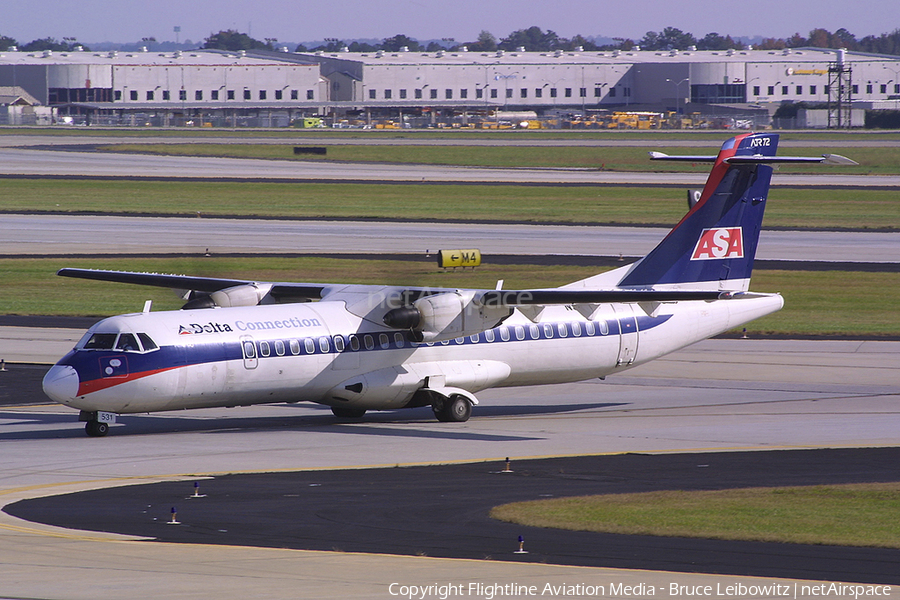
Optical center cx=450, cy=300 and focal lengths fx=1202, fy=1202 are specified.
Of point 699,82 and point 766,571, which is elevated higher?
point 699,82

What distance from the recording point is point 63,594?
1208 cm

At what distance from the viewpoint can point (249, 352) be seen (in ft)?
78.4

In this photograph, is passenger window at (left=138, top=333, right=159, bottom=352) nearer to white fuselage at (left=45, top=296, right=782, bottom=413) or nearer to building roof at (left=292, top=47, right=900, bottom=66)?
white fuselage at (left=45, top=296, right=782, bottom=413)

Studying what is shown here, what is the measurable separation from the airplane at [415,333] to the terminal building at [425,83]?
476 ft

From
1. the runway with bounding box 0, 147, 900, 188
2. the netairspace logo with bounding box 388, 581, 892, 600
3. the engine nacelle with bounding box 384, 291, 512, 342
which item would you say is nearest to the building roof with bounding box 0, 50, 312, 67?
the runway with bounding box 0, 147, 900, 188

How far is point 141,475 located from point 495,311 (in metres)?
8.99

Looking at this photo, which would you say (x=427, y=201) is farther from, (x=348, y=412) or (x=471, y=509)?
(x=471, y=509)

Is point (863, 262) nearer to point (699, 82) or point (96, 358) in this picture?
point (96, 358)

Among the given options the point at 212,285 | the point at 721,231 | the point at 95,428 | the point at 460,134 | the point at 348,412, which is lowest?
the point at 348,412

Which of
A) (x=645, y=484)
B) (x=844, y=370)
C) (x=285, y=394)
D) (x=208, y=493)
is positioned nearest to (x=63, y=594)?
(x=208, y=493)

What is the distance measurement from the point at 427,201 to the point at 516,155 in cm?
4076

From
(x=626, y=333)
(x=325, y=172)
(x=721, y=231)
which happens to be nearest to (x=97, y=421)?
(x=626, y=333)

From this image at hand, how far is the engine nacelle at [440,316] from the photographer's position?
25.2m

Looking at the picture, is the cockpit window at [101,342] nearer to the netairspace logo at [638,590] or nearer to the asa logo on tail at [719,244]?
the netairspace logo at [638,590]
